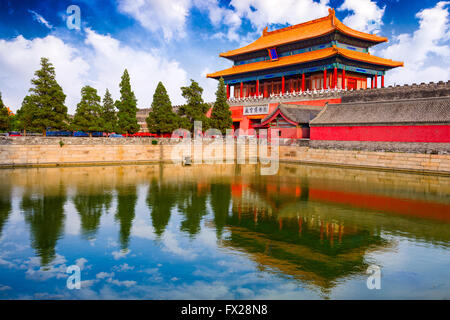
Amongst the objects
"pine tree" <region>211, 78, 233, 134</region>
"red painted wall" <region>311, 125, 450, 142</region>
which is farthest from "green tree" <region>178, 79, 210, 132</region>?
"red painted wall" <region>311, 125, 450, 142</region>

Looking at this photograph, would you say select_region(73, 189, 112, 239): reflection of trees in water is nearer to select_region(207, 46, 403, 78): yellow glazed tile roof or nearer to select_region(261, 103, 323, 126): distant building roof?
select_region(261, 103, 323, 126): distant building roof

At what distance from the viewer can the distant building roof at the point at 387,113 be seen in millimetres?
27737

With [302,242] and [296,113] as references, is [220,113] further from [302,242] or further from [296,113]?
[302,242]

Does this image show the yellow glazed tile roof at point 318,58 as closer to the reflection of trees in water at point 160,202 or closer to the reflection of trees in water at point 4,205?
the reflection of trees in water at point 160,202

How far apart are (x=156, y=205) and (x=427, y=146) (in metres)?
22.3

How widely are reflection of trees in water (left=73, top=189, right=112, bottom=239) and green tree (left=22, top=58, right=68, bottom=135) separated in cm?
1472

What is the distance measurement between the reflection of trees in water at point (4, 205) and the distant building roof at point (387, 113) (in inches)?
1076

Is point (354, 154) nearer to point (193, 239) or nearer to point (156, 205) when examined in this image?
point (156, 205)

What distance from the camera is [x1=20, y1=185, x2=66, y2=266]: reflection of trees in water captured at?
10.0m

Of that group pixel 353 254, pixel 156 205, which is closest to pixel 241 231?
pixel 353 254

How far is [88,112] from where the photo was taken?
106 ft

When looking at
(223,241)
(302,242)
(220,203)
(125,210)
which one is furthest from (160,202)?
(302,242)

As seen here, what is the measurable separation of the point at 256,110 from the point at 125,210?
33935mm

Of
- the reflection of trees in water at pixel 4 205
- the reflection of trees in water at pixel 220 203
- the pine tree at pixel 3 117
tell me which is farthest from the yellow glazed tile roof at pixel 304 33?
the reflection of trees in water at pixel 4 205
